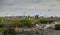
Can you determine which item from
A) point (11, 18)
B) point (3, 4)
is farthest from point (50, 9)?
point (3, 4)

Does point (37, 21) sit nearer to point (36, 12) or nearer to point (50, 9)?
point (36, 12)

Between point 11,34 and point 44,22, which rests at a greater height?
point 44,22

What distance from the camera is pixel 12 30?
91.6 inches

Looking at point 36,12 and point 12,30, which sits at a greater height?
point 36,12

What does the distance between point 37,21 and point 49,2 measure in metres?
0.48

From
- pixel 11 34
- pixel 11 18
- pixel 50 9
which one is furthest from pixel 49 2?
pixel 11 34

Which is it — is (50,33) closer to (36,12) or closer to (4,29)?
(36,12)

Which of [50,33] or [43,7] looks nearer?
[50,33]

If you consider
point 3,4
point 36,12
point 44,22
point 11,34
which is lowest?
point 11,34

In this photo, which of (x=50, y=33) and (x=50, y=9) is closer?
(x=50, y=33)

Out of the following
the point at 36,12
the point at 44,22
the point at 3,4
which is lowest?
the point at 44,22

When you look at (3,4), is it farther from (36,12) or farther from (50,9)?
(50,9)

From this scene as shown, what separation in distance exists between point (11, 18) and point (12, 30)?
0.82 ft

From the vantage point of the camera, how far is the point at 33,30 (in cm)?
232
